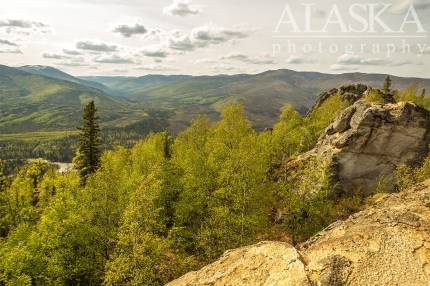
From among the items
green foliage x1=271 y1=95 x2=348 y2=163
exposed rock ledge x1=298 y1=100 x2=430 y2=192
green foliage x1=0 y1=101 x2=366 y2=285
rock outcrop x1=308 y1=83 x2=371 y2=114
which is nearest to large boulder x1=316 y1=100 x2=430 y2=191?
exposed rock ledge x1=298 y1=100 x2=430 y2=192

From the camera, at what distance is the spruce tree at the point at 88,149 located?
71.2 meters

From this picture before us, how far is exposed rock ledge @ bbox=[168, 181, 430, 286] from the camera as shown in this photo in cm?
1490

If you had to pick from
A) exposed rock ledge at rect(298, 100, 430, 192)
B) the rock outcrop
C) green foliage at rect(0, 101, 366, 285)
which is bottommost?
green foliage at rect(0, 101, 366, 285)

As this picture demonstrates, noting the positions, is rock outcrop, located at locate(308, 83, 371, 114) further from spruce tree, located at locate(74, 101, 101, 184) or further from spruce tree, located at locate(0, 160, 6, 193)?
spruce tree, located at locate(0, 160, 6, 193)

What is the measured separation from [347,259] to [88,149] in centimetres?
6500

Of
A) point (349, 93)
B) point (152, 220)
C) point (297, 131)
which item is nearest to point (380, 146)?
point (297, 131)

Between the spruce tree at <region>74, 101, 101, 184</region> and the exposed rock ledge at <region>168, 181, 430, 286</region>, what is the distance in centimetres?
5741

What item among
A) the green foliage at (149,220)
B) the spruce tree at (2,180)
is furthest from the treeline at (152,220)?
the spruce tree at (2,180)

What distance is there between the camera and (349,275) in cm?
1494

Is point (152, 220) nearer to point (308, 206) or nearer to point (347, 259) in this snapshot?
point (308, 206)

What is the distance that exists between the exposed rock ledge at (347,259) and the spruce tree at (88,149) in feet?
→ 188

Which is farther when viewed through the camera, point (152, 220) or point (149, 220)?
point (152, 220)

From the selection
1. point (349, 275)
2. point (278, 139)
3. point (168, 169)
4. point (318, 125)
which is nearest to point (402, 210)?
point (349, 275)

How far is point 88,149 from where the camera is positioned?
72.1 m
